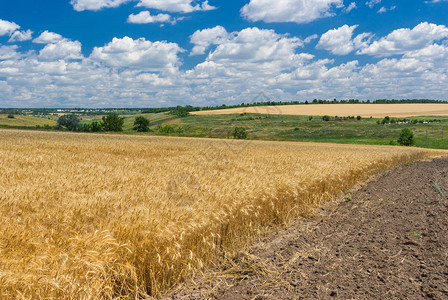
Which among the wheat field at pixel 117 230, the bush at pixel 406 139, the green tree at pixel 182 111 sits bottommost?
the bush at pixel 406 139

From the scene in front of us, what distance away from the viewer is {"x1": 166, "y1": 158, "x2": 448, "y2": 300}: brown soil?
4.30m

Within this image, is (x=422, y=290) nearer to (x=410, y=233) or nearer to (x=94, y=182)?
(x=410, y=233)

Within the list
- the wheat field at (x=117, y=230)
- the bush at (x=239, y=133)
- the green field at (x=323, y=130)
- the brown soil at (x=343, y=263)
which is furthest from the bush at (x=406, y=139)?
the wheat field at (x=117, y=230)

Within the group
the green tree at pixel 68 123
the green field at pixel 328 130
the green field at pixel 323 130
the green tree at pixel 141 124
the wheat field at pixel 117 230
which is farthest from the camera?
the green tree at pixel 141 124

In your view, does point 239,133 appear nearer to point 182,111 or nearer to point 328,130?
point 328,130

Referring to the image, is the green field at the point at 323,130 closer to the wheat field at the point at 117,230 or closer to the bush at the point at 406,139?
the bush at the point at 406,139

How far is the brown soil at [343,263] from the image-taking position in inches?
169

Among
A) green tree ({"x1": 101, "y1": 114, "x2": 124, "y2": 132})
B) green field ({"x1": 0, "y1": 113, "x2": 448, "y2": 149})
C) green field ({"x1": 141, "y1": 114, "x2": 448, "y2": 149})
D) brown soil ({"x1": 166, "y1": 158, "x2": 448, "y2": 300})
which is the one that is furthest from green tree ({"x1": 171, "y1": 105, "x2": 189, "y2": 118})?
brown soil ({"x1": 166, "y1": 158, "x2": 448, "y2": 300})

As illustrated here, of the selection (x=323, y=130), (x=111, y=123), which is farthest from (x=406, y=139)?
(x=111, y=123)

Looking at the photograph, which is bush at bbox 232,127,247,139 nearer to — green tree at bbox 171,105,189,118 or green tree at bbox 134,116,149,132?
green tree at bbox 134,116,149,132

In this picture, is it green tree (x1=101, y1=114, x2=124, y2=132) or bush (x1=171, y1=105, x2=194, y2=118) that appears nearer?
green tree (x1=101, y1=114, x2=124, y2=132)

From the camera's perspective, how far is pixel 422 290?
4359mm

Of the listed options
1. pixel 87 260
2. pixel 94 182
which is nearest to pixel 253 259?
pixel 87 260

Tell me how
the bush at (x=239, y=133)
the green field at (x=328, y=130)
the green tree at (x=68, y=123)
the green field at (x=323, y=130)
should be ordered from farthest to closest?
the green tree at (x=68, y=123)
the green field at (x=328, y=130)
the green field at (x=323, y=130)
the bush at (x=239, y=133)
